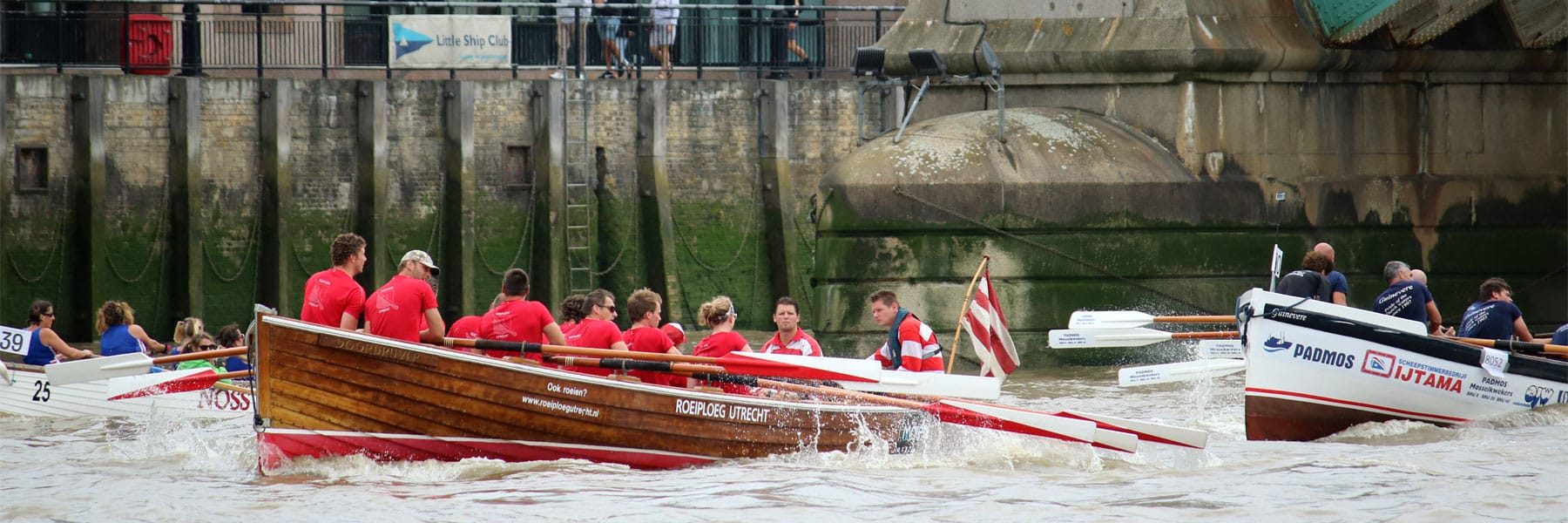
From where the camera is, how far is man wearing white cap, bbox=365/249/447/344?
12328mm

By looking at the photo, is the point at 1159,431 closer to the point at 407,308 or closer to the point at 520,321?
the point at 520,321

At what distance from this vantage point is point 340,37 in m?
26.1

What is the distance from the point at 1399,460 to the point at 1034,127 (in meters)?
6.05

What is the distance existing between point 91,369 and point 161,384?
1.68 m

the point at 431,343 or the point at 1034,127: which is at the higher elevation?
the point at 1034,127

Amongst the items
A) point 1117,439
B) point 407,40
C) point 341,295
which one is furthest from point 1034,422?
point 407,40

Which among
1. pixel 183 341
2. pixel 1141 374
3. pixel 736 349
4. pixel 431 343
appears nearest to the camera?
pixel 431 343

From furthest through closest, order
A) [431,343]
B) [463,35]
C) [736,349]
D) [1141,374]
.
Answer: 1. [463,35]
2. [1141,374]
3. [736,349]
4. [431,343]

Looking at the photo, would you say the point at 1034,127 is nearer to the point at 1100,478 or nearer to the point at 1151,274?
the point at 1151,274

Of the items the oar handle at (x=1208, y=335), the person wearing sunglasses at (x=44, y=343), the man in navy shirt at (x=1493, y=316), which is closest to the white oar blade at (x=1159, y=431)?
the oar handle at (x=1208, y=335)

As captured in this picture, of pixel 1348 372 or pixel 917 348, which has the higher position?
pixel 917 348

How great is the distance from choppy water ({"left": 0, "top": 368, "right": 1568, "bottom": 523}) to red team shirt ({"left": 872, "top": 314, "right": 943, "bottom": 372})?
56 centimetres

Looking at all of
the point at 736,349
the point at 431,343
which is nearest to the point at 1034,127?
the point at 736,349

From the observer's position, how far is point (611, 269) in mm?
24891
